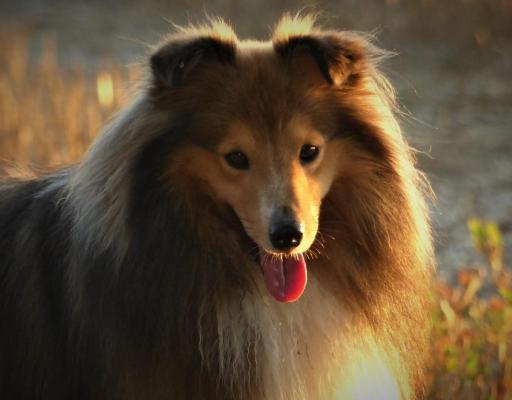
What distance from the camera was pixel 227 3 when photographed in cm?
1327

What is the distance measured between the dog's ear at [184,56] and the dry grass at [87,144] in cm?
118

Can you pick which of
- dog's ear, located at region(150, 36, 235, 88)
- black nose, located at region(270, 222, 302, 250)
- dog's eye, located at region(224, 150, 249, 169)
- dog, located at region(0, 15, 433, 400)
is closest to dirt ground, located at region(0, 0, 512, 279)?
dog, located at region(0, 15, 433, 400)

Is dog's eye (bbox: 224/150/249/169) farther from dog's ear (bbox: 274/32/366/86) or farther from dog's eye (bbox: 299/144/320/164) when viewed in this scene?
dog's ear (bbox: 274/32/366/86)

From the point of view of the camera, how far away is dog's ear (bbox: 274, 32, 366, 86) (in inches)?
131

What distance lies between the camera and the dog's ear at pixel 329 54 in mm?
3326

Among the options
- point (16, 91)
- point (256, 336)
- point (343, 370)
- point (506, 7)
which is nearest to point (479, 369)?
point (343, 370)

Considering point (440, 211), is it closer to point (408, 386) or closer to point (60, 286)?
point (408, 386)

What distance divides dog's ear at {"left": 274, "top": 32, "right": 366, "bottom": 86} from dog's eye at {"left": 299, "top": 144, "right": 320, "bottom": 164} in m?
0.25

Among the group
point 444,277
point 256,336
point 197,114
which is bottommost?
point 444,277

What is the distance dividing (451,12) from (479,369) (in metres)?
7.83

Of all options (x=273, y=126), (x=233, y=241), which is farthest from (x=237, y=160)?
(x=233, y=241)

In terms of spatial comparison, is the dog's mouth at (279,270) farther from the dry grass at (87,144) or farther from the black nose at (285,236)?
the dry grass at (87,144)

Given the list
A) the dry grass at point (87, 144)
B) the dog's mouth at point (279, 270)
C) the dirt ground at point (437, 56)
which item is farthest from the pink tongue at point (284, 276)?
the dirt ground at point (437, 56)

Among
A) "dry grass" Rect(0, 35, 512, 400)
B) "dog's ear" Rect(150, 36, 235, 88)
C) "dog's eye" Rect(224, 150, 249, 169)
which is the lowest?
"dry grass" Rect(0, 35, 512, 400)
